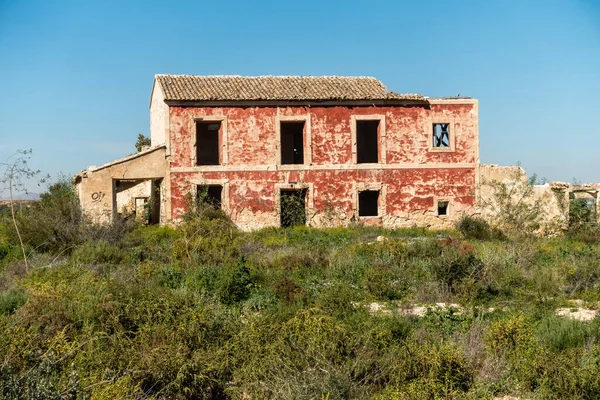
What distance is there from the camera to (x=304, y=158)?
25844mm

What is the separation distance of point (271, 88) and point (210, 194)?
4.69 meters

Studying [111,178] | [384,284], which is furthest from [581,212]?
[111,178]

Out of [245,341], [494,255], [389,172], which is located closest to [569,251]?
[494,255]

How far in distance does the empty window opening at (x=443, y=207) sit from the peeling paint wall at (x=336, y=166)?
0.70ft

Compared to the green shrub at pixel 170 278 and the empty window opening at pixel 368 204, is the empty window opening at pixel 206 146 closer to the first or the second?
the empty window opening at pixel 368 204

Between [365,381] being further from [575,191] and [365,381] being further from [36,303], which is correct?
[575,191]

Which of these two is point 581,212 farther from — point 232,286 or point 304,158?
point 232,286

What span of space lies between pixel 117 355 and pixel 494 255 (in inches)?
362

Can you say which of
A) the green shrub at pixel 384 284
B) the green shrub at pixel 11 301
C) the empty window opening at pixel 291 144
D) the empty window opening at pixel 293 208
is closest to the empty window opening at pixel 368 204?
the empty window opening at pixel 291 144

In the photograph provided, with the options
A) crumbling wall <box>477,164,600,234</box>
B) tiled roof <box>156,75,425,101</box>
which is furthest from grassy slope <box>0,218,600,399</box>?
tiled roof <box>156,75,425,101</box>

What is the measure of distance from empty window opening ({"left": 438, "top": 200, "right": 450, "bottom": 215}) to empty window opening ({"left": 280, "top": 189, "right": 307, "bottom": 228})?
540 cm

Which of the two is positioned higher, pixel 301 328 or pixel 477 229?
pixel 477 229

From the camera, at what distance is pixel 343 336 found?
7.46 m

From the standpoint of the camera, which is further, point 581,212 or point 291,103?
point 291,103
